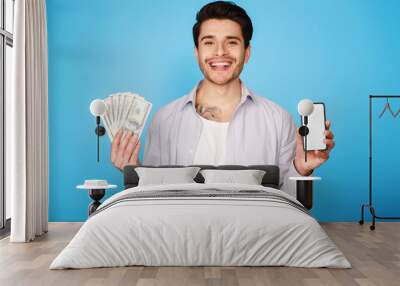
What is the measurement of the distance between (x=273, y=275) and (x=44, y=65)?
3.59m

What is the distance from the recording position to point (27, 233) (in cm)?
552

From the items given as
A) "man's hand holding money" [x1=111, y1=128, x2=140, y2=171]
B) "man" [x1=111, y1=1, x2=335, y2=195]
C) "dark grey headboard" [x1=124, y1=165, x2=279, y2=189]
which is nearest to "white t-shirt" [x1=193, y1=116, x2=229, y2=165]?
"man" [x1=111, y1=1, x2=335, y2=195]

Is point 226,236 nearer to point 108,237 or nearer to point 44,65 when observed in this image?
point 108,237

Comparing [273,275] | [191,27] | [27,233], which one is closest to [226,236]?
[273,275]

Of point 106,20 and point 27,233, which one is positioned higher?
point 106,20

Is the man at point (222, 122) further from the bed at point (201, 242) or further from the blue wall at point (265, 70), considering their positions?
the bed at point (201, 242)

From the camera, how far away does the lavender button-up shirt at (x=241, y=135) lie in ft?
21.5

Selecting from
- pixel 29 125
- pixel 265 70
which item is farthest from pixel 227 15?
pixel 29 125

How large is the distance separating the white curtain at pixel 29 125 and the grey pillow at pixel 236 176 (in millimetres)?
1788

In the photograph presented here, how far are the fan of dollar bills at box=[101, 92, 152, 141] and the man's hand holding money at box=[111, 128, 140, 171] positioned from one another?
0.20ft

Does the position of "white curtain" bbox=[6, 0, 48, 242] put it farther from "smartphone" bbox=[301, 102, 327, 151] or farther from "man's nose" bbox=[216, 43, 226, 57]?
"smartphone" bbox=[301, 102, 327, 151]

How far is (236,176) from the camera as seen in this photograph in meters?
5.86

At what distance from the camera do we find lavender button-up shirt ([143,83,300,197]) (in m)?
6.57

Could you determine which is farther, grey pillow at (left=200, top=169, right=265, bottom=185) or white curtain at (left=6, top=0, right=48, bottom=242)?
grey pillow at (left=200, top=169, right=265, bottom=185)
